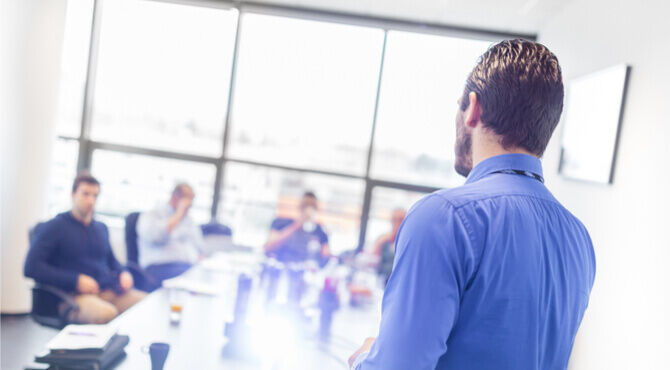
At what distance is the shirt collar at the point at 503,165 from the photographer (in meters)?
0.87

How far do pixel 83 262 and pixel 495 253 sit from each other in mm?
3062

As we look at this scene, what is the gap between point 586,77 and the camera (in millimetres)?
3486

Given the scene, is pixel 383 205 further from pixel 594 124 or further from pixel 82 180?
pixel 82 180

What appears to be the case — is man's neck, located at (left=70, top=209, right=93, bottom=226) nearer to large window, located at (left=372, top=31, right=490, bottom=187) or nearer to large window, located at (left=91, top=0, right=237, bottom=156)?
large window, located at (left=91, top=0, right=237, bottom=156)

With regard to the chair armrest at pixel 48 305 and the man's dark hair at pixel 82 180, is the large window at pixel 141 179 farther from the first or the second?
the chair armrest at pixel 48 305

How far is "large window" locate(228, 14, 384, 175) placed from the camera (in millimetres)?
4879

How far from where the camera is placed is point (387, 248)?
157 inches

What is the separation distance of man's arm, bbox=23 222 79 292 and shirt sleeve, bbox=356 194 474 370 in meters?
2.64

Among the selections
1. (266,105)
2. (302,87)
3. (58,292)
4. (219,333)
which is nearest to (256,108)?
(266,105)

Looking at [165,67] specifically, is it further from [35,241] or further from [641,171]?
[641,171]

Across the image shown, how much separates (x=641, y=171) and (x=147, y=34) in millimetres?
4148

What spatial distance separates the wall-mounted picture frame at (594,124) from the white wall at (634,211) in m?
0.06

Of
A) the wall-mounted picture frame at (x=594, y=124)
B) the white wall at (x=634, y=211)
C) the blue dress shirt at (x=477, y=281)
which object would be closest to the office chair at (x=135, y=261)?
the white wall at (x=634, y=211)

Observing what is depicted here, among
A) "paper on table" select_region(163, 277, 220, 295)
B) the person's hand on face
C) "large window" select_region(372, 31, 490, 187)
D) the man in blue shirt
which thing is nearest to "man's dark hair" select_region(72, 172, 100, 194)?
the person's hand on face
